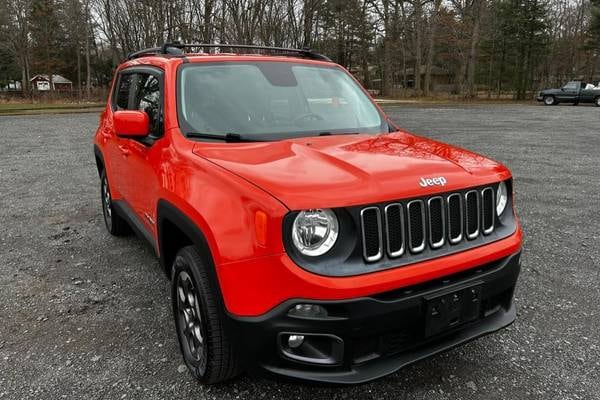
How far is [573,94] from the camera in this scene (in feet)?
109

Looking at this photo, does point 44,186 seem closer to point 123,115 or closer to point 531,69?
point 123,115

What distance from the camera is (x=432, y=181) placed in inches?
92.1

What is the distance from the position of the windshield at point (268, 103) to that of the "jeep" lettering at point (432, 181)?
1.08 meters

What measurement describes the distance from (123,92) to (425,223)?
340 cm

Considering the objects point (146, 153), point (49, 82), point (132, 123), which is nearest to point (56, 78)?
point (49, 82)

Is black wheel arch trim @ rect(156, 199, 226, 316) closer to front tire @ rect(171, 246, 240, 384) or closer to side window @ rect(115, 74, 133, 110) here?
front tire @ rect(171, 246, 240, 384)

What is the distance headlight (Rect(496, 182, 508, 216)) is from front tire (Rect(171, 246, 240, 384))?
1658 millimetres

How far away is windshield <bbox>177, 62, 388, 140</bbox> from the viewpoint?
3141mm

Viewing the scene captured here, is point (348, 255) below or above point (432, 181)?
below

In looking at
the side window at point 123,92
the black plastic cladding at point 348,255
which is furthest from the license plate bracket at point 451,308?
the side window at point 123,92

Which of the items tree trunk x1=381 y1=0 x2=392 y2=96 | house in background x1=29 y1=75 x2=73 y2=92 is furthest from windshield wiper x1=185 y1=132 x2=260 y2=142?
house in background x1=29 y1=75 x2=73 y2=92

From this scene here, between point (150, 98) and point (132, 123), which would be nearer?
point (132, 123)

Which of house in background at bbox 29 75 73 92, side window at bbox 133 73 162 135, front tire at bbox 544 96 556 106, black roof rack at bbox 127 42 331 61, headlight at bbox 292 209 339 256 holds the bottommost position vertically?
headlight at bbox 292 209 339 256

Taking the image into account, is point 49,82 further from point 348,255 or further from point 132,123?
point 348,255
